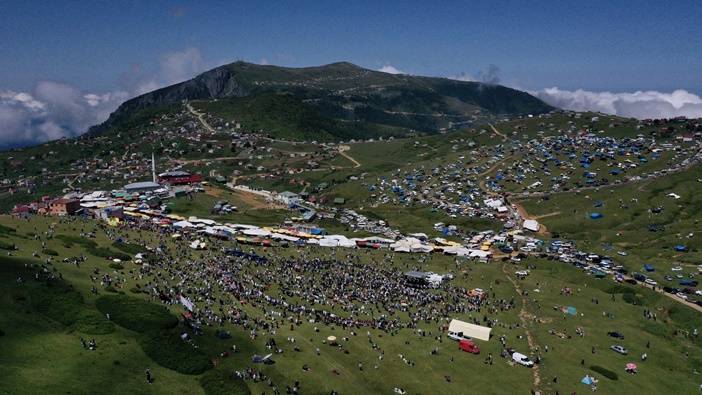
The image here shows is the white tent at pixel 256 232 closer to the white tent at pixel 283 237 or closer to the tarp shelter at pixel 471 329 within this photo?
the white tent at pixel 283 237

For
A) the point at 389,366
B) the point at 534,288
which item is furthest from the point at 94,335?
the point at 534,288

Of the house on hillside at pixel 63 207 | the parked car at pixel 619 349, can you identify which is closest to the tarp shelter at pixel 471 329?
the parked car at pixel 619 349

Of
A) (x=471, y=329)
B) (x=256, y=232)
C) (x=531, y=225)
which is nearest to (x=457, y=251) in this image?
(x=531, y=225)

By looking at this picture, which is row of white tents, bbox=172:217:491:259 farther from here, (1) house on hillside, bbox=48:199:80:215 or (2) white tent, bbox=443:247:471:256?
(1) house on hillside, bbox=48:199:80:215

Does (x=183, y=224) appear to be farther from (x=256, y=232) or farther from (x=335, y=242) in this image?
(x=335, y=242)

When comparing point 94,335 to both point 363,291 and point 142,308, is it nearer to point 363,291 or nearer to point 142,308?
point 142,308

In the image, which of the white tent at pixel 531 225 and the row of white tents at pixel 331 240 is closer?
the row of white tents at pixel 331 240
